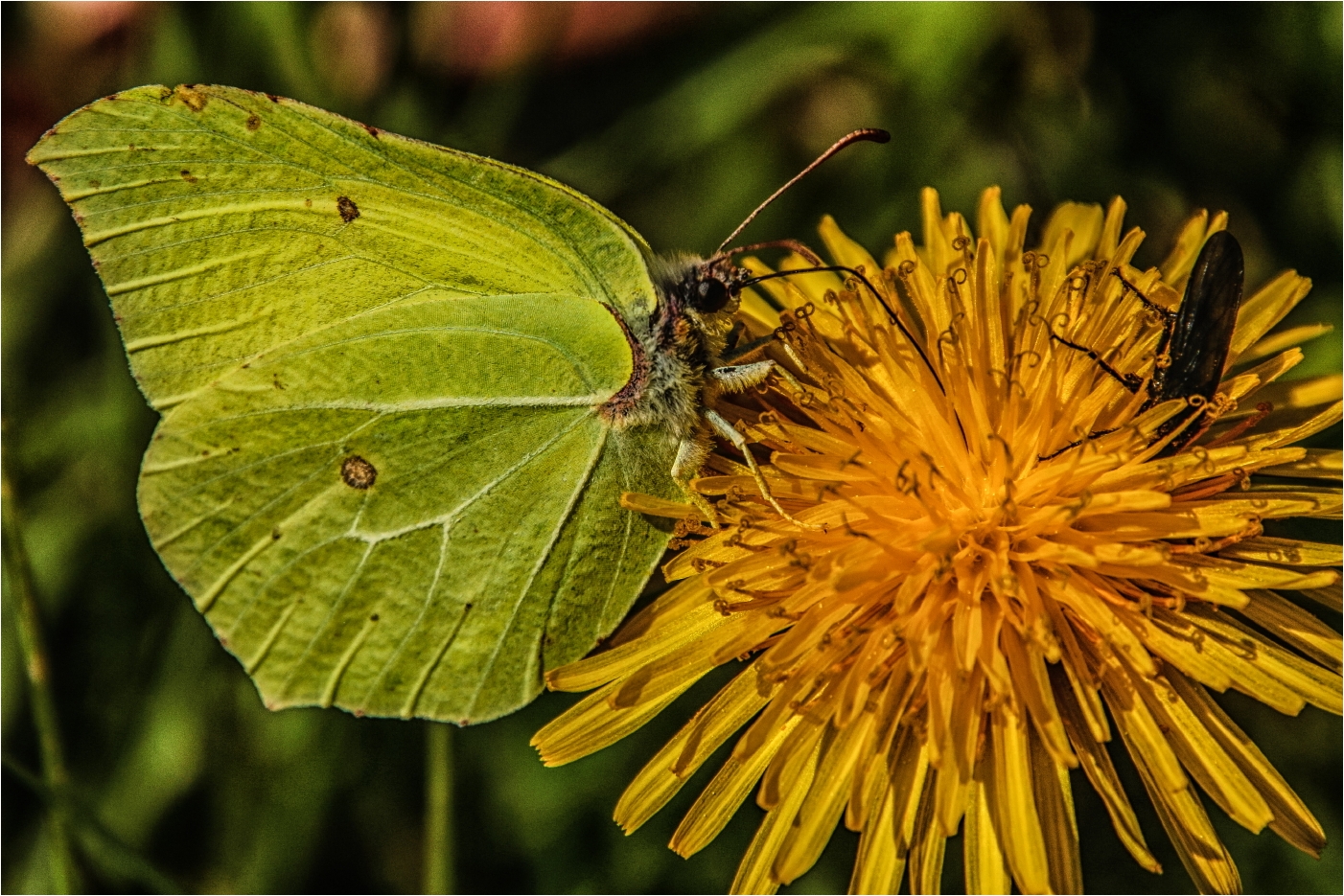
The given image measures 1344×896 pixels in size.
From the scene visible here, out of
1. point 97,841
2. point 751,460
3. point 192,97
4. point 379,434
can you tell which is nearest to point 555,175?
point 192,97

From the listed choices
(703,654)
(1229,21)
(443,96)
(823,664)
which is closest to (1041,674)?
(823,664)

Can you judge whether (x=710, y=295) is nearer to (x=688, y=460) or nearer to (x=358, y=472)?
(x=688, y=460)

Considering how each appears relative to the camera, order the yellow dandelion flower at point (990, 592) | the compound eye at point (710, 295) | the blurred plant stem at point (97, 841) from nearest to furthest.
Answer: the yellow dandelion flower at point (990, 592), the compound eye at point (710, 295), the blurred plant stem at point (97, 841)

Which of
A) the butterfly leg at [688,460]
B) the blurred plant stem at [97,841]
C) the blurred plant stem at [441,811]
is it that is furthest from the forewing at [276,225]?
the blurred plant stem at [441,811]

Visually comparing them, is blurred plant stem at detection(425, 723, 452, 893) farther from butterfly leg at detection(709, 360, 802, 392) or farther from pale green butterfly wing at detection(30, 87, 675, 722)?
butterfly leg at detection(709, 360, 802, 392)

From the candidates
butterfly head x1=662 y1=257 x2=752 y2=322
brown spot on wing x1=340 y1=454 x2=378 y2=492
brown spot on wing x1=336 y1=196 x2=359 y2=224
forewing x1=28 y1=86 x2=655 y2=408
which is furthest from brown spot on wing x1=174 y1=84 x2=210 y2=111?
butterfly head x1=662 y1=257 x2=752 y2=322

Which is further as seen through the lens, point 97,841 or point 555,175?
point 555,175

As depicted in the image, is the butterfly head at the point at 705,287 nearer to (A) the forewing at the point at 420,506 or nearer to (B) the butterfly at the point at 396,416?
(B) the butterfly at the point at 396,416

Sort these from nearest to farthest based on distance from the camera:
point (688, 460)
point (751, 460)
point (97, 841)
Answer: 1. point (751, 460)
2. point (688, 460)
3. point (97, 841)
